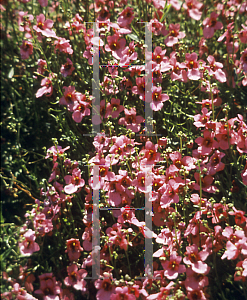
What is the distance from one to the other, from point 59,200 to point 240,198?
1.14 meters

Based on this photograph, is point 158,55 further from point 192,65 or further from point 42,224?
point 42,224

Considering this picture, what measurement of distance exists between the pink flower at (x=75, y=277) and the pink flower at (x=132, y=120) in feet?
3.01

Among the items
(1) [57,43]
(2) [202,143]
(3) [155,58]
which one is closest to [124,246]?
(2) [202,143]

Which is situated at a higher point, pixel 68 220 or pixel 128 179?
pixel 128 179

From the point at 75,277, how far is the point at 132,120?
3.38 ft

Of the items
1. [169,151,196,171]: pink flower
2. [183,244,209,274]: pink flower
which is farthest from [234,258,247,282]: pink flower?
[169,151,196,171]: pink flower

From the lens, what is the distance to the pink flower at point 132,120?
2.03m

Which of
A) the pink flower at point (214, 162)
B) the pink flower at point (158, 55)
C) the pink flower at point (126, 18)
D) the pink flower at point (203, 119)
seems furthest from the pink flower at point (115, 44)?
the pink flower at point (214, 162)

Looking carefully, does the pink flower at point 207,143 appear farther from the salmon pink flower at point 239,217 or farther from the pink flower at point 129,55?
the pink flower at point 129,55

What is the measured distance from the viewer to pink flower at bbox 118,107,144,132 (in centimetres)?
203

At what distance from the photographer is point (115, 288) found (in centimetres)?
166

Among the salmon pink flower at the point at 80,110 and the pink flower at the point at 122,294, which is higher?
the salmon pink flower at the point at 80,110

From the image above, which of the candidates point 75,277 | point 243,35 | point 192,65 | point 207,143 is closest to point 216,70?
point 192,65

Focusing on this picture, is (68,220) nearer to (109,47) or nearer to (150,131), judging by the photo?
(150,131)
